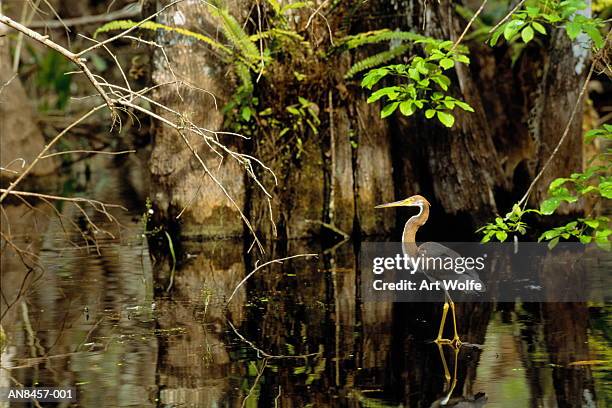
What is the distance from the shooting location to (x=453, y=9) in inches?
440

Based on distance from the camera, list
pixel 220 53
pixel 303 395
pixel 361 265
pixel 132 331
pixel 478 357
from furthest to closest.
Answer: pixel 220 53 → pixel 361 265 → pixel 132 331 → pixel 478 357 → pixel 303 395

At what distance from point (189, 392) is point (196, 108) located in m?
5.05

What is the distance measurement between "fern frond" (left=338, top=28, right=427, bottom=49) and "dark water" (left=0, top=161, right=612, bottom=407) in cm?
190

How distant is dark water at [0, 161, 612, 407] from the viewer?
19.4 feet

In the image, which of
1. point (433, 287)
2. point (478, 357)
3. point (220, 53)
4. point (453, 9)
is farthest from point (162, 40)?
point (478, 357)

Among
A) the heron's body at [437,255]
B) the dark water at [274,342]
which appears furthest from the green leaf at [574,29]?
the dark water at [274,342]

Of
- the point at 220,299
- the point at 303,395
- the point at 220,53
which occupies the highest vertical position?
the point at 220,53

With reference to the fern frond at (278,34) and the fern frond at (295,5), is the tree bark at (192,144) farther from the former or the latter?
the fern frond at (295,5)

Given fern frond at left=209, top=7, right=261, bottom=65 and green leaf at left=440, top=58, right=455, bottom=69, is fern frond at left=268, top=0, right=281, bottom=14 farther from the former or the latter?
green leaf at left=440, top=58, right=455, bottom=69

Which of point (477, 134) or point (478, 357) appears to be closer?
point (478, 357)

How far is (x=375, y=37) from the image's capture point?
1018 cm

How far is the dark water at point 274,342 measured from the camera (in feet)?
19.4

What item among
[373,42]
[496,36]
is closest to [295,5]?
[373,42]

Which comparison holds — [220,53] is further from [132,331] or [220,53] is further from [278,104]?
[132,331]
